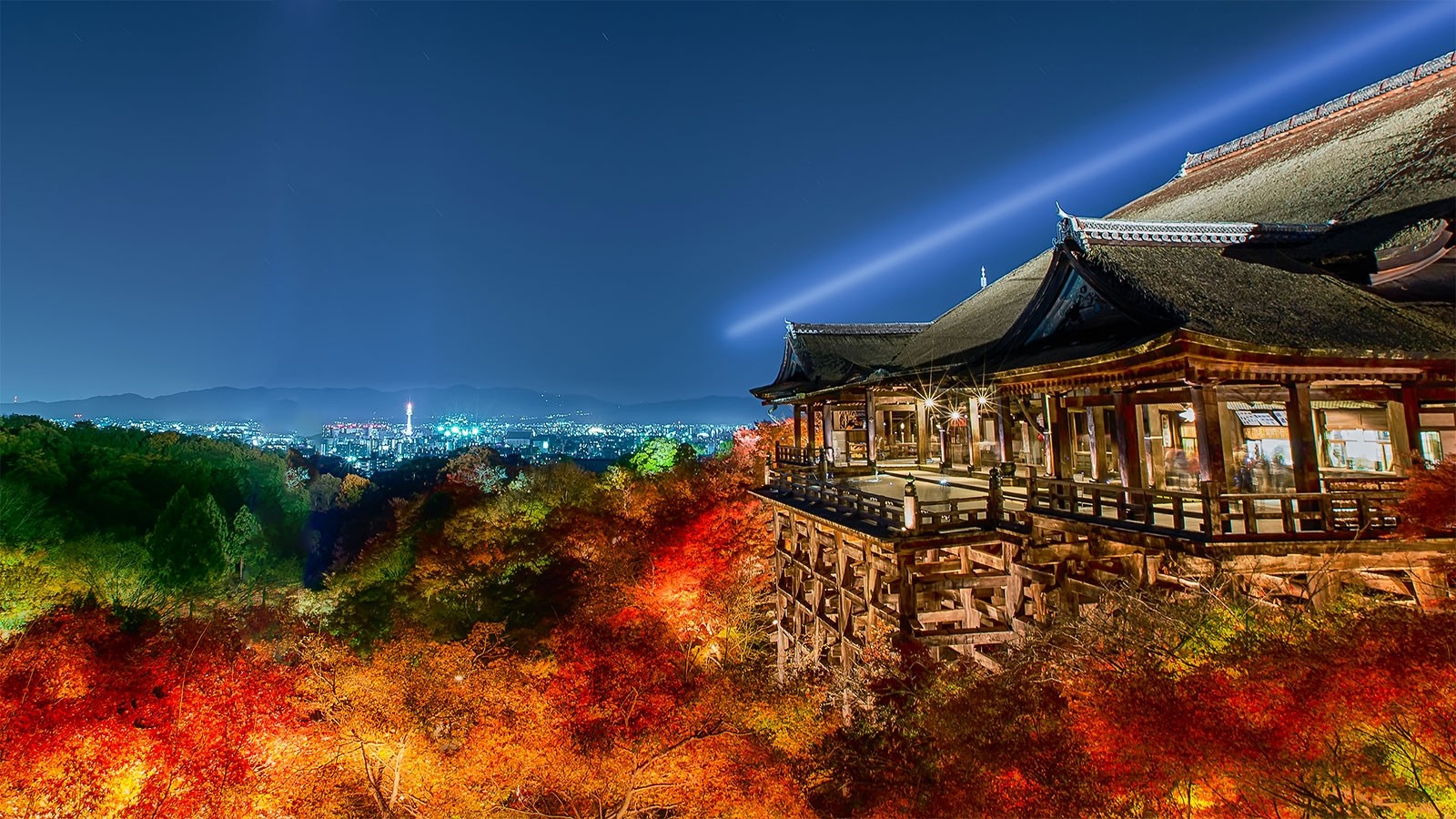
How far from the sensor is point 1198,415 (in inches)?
355

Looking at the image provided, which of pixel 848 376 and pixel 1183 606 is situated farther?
pixel 848 376

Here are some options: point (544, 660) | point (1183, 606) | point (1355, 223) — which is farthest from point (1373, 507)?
point (544, 660)

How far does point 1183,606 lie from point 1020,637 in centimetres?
298

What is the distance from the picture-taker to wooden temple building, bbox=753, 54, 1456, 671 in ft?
28.2

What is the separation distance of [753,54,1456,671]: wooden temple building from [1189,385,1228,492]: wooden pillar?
37 millimetres

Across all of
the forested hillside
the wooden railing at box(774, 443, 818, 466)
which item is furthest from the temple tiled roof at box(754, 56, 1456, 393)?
the forested hillside

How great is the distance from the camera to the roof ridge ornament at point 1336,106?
54.0ft

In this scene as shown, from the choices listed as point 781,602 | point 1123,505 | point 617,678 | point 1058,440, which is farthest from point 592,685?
point 1123,505

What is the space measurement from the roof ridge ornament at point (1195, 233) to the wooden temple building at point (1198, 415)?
5cm

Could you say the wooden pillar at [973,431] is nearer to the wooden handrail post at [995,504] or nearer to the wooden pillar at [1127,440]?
the wooden handrail post at [995,504]

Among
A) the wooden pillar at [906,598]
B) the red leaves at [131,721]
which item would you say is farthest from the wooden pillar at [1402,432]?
the red leaves at [131,721]

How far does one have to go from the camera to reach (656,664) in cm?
2044

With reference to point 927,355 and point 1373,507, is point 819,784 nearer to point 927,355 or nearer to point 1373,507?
point 1373,507

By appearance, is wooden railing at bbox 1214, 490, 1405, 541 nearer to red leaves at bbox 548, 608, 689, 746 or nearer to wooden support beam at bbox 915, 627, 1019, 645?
wooden support beam at bbox 915, 627, 1019, 645
